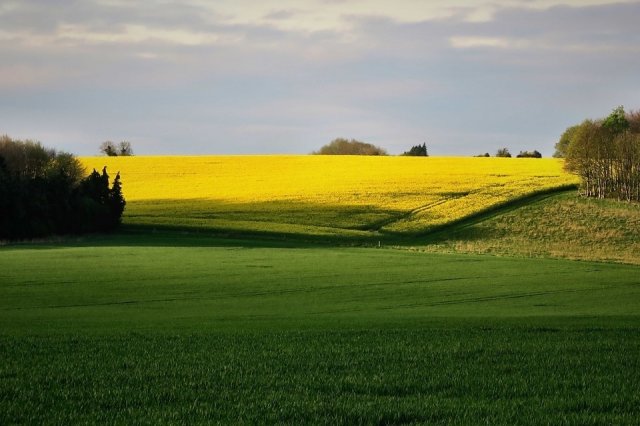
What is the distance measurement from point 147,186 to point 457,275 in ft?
174

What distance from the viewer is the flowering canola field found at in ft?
219

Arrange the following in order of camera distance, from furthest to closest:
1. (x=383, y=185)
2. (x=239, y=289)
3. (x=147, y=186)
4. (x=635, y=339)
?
(x=147, y=186) < (x=383, y=185) < (x=239, y=289) < (x=635, y=339)

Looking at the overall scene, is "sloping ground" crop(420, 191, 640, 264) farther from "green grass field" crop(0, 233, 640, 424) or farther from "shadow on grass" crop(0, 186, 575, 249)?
"green grass field" crop(0, 233, 640, 424)

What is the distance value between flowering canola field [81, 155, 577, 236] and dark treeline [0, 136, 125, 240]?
2968mm

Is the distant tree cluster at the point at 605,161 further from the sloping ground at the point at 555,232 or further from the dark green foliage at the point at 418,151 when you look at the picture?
the dark green foliage at the point at 418,151

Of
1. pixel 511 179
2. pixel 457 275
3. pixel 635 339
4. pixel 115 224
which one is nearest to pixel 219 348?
pixel 635 339

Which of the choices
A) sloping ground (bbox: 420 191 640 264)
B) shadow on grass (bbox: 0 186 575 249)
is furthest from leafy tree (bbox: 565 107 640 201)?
shadow on grass (bbox: 0 186 575 249)

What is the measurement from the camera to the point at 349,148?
14812 centimetres

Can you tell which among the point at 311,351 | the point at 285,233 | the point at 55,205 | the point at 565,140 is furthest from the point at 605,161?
the point at 311,351

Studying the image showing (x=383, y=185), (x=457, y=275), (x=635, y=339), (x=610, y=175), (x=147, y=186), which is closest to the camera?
(x=635, y=339)

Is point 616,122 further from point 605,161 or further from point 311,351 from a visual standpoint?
point 311,351

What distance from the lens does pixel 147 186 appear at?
86.9 metres

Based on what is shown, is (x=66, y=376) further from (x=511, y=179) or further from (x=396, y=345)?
(x=511, y=179)

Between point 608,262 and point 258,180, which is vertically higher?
point 258,180
